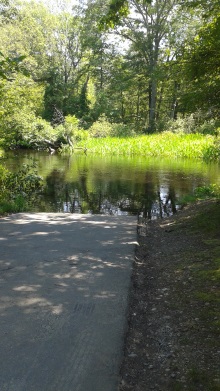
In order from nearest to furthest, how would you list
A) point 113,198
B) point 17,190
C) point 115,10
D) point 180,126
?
point 115,10, point 17,190, point 113,198, point 180,126

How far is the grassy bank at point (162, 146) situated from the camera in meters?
23.8

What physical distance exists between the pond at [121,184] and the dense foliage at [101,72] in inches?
85.2

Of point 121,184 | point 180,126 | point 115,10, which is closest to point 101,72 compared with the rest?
point 180,126

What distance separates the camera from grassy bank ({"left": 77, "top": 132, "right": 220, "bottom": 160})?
2378 cm

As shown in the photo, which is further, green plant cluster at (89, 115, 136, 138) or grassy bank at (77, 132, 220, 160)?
green plant cluster at (89, 115, 136, 138)

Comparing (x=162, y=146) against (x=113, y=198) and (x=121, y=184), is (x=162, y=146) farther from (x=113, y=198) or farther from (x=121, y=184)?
(x=113, y=198)

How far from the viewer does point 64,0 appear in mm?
48469

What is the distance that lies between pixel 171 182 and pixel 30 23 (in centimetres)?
3844

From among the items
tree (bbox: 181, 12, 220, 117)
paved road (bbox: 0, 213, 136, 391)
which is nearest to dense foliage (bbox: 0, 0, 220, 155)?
tree (bbox: 181, 12, 220, 117)

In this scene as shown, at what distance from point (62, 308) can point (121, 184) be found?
11.2 m

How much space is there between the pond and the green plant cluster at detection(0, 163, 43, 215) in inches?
16.4

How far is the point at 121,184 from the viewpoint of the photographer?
14383 millimetres

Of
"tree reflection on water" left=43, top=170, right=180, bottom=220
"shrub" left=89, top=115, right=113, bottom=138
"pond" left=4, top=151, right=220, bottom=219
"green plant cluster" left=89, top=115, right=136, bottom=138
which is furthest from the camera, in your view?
"shrub" left=89, top=115, right=113, bottom=138

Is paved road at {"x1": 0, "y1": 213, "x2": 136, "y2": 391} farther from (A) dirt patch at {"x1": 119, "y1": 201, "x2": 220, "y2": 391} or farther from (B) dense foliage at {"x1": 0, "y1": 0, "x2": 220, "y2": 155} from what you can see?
(B) dense foliage at {"x1": 0, "y1": 0, "x2": 220, "y2": 155}
